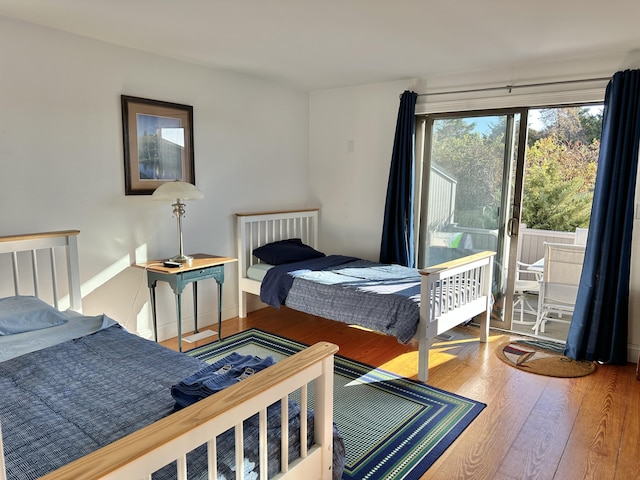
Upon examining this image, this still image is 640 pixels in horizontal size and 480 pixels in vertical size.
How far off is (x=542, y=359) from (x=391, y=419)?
152 centimetres

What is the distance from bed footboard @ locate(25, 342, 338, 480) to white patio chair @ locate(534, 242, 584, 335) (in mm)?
2899

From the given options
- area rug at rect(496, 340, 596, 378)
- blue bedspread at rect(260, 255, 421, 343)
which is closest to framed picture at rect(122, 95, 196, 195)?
blue bedspread at rect(260, 255, 421, 343)

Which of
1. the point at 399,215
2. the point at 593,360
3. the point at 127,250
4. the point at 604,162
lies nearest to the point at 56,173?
the point at 127,250

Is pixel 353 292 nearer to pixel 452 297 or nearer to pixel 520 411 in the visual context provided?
pixel 452 297

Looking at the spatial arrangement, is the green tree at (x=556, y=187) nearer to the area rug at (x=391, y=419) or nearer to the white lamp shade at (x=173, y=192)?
the area rug at (x=391, y=419)

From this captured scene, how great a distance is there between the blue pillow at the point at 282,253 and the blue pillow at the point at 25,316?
6.09 ft

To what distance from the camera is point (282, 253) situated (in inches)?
162

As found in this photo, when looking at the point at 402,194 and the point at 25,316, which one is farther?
the point at 402,194

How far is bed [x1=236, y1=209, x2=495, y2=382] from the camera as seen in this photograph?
2.97 m

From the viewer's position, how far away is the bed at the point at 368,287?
117 inches

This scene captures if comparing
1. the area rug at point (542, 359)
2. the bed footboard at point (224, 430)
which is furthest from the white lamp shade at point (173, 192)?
the area rug at point (542, 359)

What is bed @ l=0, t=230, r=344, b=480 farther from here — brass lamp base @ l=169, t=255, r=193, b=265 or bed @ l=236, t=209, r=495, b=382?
bed @ l=236, t=209, r=495, b=382

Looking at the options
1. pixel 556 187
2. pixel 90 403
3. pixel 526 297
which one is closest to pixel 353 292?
pixel 90 403

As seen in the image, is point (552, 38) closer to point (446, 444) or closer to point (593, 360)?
point (593, 360)
